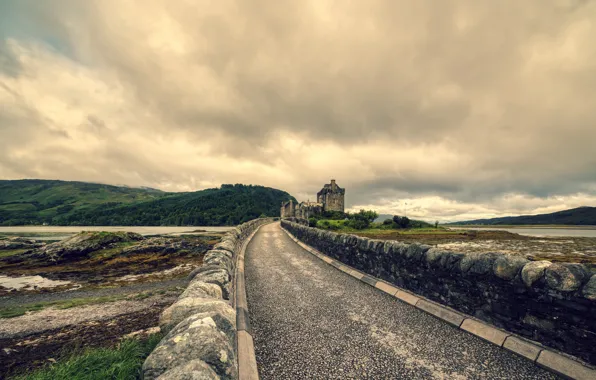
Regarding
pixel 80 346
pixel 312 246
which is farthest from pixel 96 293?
pixel 312 246

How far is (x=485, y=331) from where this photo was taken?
443 centimetres

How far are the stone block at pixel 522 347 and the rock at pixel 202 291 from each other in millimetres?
5005

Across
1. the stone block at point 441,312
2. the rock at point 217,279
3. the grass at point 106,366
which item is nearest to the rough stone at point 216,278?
the rock at point 217,279

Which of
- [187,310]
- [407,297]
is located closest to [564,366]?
[407,297]

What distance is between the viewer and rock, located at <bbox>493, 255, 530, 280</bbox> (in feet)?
14.1

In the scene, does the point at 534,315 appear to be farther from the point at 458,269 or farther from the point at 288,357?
the point at 288,357

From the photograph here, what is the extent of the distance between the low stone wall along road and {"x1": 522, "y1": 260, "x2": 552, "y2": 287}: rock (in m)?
1.21

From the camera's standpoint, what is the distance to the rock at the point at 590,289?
3347 mm

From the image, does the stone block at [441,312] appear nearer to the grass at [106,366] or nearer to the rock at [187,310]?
the rock at [187,310]

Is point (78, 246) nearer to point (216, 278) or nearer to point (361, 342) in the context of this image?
point (216, 278)

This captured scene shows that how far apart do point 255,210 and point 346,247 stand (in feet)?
367

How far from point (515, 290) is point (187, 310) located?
5426 mm

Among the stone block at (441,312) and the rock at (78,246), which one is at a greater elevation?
the stone block at (441,312)

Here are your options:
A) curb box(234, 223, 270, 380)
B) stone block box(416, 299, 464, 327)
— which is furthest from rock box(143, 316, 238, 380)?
stone block box(416, 299, 464, 327)
